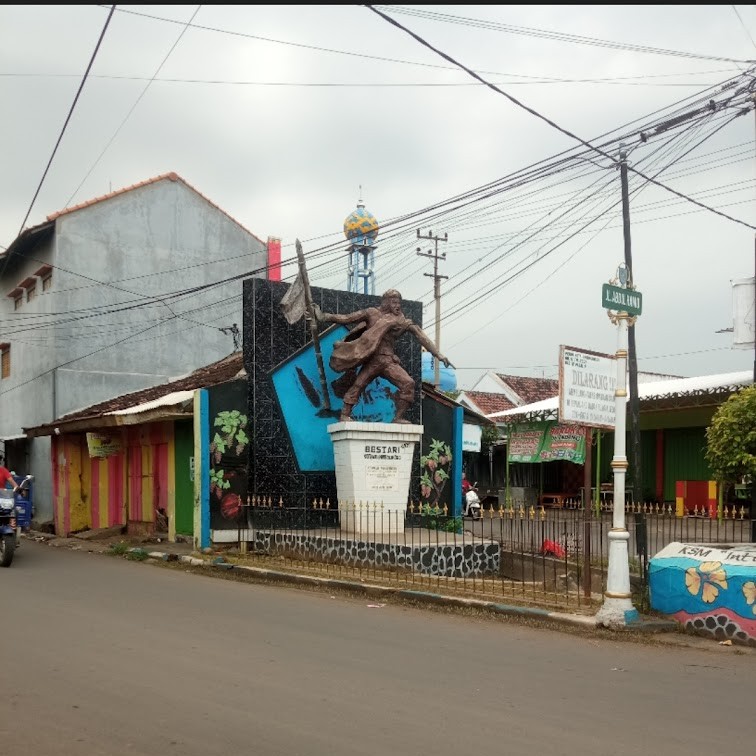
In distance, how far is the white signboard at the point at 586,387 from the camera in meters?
9.98

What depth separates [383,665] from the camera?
23.9ft

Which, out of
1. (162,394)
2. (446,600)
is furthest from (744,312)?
(162,394)

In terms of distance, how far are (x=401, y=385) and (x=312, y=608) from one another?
6.41 meters

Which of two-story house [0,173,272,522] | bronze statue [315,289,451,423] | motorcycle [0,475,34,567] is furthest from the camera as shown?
two-story house [0,173,272,522]

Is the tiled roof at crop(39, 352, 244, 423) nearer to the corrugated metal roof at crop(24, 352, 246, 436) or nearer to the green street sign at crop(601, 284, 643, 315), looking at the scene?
the corrugated metal roof at crop(24, 352, 246, 436)

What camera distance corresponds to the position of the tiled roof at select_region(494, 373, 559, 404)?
48281 millimetres

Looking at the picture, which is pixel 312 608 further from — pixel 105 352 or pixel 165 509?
pixel 105 352

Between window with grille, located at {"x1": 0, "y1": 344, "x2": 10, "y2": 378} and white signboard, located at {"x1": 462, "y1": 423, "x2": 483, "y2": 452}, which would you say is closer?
white signboard, located at {"x1": 462, "y1": 423, "x2": 483, "y2": 452}

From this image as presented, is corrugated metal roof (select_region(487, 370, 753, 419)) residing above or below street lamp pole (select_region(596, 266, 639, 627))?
above

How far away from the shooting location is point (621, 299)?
9.79 m

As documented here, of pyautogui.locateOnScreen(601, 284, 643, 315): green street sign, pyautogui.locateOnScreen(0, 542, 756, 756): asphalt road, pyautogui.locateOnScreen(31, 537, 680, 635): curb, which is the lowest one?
pyautogui.locateOnScreen(31, 537, 680, 635): curb

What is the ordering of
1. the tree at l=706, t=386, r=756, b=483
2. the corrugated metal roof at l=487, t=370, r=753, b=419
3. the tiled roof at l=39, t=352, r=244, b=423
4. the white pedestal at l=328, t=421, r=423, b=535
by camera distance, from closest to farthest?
the tree at l=706, t=386, r=756, b=483
the white pedestal at l=328, t=421, r=423, b=535
the tiled roof at l=39, t=352, r=244, b=423
the corrugated metal roof at l=487, t=370, r=753, b=419

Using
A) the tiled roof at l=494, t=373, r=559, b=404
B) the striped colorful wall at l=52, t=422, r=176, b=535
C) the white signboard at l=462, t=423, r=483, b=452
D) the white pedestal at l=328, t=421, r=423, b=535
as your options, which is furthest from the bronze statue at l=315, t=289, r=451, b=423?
the tiled roof at l=494, t=373, r=559, b=404

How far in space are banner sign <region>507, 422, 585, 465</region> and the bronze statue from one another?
11798 mm
